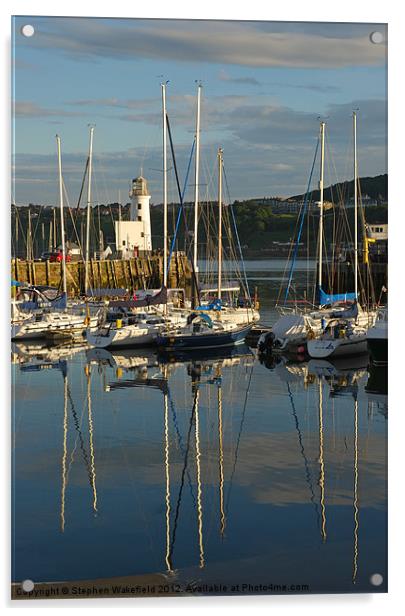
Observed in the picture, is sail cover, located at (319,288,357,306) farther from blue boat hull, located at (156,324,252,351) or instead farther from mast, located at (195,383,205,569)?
mast, located at (195,383,205,569)

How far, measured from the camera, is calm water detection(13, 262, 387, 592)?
25.1 feet

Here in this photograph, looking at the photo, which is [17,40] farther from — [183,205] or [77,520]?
[183,205]

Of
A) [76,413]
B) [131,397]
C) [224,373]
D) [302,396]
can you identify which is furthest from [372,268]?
[76,413]

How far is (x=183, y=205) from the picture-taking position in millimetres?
27234

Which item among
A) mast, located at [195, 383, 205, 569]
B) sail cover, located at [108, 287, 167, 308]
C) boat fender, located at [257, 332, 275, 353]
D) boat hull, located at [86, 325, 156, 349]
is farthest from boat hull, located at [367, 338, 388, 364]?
boat hull, located at [86, 325, 156, 349]

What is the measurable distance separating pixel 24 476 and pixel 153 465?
3.61 m

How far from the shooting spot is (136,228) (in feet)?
180

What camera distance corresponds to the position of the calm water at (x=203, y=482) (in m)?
7.65

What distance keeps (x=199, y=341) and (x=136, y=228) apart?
97.3ft

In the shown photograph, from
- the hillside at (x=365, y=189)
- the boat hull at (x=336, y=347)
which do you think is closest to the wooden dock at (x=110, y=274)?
the hillside at (x=365, y=189)

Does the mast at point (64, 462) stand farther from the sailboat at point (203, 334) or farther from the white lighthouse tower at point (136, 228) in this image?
the white lighthouse tower at point (136, 228)

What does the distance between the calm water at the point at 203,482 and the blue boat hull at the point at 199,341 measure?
602cm

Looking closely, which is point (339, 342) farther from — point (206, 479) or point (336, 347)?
point (206, 479)

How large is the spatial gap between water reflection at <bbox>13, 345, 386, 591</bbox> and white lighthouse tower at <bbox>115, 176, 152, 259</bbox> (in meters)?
33.8
